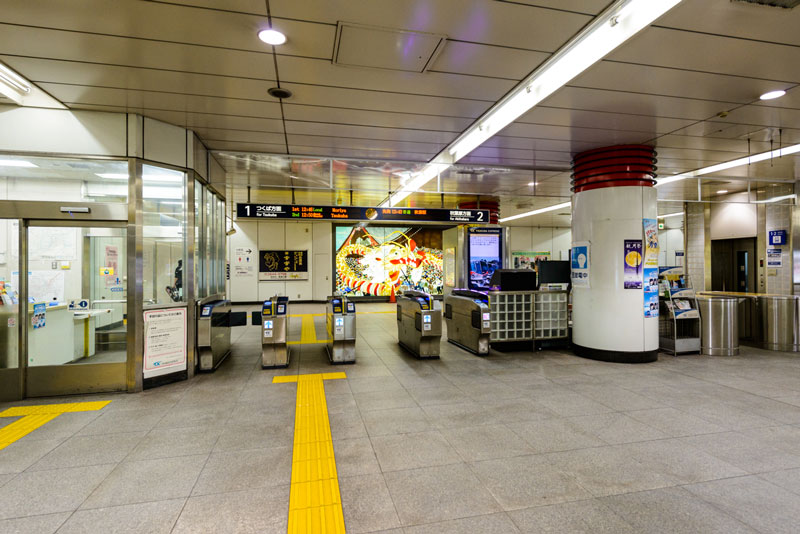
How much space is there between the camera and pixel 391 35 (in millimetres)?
3057

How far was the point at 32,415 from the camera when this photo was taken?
3.85 meters

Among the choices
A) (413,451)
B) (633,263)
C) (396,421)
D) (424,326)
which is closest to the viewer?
(413,451)

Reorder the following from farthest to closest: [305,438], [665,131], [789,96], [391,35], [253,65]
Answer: [665,131]
[789,96]
[253,65]
[305,438]
[391,35]

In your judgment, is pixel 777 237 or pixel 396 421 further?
pixel 777 237

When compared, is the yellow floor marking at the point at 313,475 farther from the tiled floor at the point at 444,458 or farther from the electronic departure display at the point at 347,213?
the electronic departure display at the point at 347,213

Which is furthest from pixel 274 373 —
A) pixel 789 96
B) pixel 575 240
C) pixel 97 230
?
pixel 789 96

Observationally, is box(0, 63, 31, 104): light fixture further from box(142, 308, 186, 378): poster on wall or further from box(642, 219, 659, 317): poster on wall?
box(642, 219, 659, 317): poster on wall

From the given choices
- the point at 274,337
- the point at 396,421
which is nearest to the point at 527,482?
the point at 396,421

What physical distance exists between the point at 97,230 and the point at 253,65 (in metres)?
2.93

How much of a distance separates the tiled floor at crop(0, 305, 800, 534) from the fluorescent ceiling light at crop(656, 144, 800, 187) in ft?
12.0

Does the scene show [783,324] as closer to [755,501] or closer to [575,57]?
[755,501]

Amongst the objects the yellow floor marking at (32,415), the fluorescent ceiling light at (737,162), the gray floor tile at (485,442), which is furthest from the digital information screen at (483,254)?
the yellow floor marking at (32,415)

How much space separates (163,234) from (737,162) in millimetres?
9120

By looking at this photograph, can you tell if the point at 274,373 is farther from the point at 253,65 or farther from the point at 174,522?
the point at 253,65
